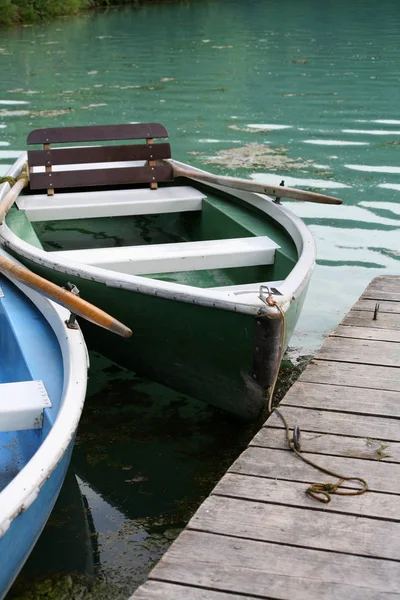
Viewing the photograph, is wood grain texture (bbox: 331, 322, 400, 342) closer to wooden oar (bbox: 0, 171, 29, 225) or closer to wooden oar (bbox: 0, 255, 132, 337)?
wooden oar (bbox: 0, 255, 132, 337)

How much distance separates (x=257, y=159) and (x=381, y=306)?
464cm

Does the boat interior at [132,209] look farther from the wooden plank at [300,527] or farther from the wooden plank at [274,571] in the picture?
the wooden plank at [274,571]

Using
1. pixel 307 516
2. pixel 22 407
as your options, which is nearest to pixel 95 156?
pixel 22 407

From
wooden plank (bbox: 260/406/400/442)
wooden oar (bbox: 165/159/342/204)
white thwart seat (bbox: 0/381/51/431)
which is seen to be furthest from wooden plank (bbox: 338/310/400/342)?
white thwart seat (bbox: 0/381/51/431)

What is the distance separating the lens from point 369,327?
4.10 meters

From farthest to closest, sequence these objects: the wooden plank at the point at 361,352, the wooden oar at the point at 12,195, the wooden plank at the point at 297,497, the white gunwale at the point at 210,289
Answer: the wooden oar at the point at 12,195 < the wooden plank at the point at 361,352 < the white gunwale at the point at 210,289 < the wooden plank at the point at 297,497

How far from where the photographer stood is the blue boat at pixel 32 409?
2.37 metres

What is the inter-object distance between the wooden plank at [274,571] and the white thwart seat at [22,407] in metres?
0.69

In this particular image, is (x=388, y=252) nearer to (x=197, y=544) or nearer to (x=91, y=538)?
(x=91, y=538)

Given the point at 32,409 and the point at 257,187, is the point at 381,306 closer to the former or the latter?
the point at 257,187

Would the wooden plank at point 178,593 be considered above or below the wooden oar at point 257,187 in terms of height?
below

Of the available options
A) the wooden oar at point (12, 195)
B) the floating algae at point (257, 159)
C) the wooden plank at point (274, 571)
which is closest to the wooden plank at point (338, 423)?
the wooden plank at point (274, 571)

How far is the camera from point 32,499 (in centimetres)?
231

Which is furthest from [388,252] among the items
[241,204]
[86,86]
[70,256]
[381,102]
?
[86,86]
